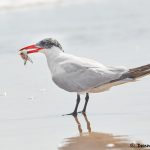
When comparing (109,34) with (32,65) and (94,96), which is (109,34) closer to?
(32,65)

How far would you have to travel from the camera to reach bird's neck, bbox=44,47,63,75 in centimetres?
907

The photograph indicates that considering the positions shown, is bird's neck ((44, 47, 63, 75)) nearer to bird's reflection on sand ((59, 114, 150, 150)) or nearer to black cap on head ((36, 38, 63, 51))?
black cap on head ((36, 38, 63, 51))

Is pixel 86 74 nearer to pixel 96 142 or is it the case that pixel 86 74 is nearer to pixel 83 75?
pixel 83 75

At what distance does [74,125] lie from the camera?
8.15 m

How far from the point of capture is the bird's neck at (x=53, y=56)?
29.8 feet

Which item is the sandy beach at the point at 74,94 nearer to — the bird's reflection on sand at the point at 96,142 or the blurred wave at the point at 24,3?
the bird's reflection on sand at the point at 96,142

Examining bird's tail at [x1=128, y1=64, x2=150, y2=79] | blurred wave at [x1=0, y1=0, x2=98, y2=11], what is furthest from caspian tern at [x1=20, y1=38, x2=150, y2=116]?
blurred wave at [x1=0, y1=0, x2=98, y2=11]

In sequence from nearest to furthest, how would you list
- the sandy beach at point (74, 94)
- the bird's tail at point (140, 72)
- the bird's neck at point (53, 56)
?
1. the sandy beach at point (74, 94)
2. the bird's tail at point (140, 72)
3. the bird's neck at point (53, 56)

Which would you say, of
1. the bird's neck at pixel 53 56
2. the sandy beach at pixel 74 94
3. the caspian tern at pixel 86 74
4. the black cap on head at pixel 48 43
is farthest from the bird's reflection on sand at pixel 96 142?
the black cap on head at pixel 48 43

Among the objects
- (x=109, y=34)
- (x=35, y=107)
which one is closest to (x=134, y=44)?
(x=109, y=34)

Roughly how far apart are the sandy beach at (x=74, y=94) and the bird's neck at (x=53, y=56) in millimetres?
437

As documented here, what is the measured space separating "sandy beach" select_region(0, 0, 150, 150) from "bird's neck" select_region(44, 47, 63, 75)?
437mm

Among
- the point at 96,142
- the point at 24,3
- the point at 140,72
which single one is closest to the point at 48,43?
the point at 140,72

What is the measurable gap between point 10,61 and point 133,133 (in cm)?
537
